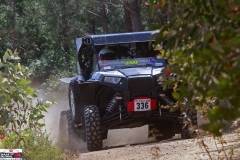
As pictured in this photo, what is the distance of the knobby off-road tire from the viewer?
10680 millimetres

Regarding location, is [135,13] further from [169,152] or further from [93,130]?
[169,152]

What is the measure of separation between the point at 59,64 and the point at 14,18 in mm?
2390

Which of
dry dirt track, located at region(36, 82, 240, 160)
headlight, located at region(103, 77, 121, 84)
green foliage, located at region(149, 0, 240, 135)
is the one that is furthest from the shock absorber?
green foliage, located at region(149, 0, 240, 135)

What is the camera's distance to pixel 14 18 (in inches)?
998

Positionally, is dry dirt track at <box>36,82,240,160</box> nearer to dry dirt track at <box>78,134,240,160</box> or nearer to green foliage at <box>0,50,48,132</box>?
dry dirt track at <box>78,134,240,160</box>

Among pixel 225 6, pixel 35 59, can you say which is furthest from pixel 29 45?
pixel 225 6

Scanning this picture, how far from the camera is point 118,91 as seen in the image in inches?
419

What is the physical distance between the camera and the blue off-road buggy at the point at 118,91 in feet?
34.5

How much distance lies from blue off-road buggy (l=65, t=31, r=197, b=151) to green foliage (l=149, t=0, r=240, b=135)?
7.02 m

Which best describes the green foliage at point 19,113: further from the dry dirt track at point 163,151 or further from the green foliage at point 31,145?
the dry dirt track at point 163,151

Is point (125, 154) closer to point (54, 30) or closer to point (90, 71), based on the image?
point (90, 71)

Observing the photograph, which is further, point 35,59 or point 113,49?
point 35,59

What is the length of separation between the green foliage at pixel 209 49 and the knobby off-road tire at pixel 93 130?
7540mm

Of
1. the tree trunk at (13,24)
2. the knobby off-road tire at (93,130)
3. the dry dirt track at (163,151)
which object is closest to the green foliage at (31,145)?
the dry dirt track at (163,151)
